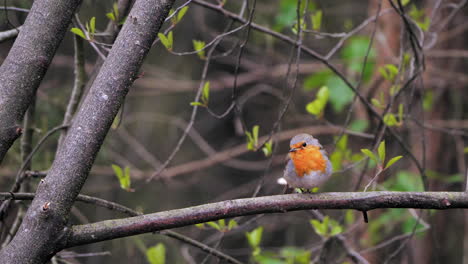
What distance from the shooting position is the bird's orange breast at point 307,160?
2.61 meters

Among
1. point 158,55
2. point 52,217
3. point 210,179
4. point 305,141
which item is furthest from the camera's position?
point 210,179

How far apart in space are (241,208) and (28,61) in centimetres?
93

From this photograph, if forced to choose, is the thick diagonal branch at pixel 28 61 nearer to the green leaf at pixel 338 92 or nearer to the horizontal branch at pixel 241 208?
the horizontal branch at pixel 241 208

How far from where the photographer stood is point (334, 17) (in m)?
7.37

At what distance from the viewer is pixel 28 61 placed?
190 cm

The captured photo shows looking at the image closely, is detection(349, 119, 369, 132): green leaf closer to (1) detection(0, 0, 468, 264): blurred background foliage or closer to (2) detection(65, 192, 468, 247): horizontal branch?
(1) detection(0, 0, 468, 264): blurred background foliage

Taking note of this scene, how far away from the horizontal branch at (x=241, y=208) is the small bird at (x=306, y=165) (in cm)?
74

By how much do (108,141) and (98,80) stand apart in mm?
2854

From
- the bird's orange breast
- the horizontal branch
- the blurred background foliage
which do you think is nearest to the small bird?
the bird's orange breast

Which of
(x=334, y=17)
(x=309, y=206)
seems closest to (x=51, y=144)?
(x=309, y=206)

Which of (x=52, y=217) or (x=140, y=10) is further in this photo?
(x=140, y=10)

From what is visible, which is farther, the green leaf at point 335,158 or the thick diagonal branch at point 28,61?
the green leaf at point 335,158

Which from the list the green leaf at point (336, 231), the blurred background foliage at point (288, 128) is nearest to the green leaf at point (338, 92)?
the blurred background foliage at point (288, 128)

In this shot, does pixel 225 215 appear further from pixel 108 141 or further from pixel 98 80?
pixel 108 141
